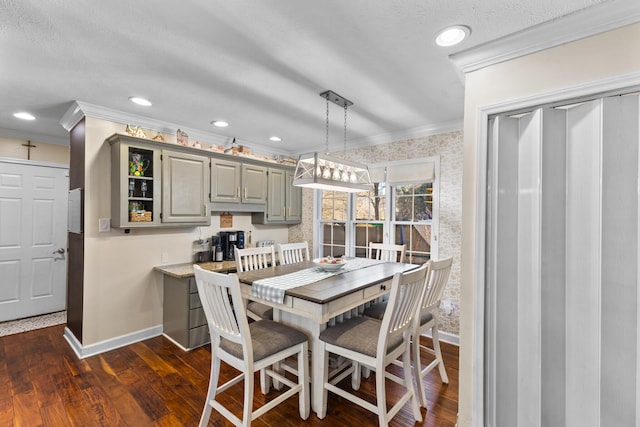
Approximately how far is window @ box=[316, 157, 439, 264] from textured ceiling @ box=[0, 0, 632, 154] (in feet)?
2.37

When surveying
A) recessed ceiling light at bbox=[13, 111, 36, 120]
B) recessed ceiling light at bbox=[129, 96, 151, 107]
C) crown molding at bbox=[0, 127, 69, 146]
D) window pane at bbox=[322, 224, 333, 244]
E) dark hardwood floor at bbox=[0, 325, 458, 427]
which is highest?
recessed ceiling light at bbox=[129, 96, 151, 107]

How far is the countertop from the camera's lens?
3.04m

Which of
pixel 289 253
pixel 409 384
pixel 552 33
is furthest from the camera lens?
pixel 289 253

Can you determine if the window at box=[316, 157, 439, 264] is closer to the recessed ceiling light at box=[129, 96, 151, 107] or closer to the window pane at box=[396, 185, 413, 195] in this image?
the window pane at box=[396, 185, 413, 195]

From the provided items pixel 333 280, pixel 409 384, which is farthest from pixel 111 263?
pixel 409 384

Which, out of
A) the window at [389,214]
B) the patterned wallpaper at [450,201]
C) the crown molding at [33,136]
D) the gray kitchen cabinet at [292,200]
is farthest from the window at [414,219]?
the crown molding at [33,136]

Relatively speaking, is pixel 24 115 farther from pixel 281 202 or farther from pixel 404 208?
pixel 404 208

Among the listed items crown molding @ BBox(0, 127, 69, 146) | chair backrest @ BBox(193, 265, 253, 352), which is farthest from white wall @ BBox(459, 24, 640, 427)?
crown molding @ BBox(0, 127, 69, 146)

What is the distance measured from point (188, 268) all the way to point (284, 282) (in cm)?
164

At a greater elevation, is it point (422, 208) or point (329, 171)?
point (329, 171)

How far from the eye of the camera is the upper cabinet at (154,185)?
2852mm

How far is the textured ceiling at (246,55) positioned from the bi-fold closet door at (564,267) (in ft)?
1.86

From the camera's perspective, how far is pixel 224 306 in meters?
1.74

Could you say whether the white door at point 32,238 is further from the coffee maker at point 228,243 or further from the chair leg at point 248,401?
the chair leg at point 248,401
